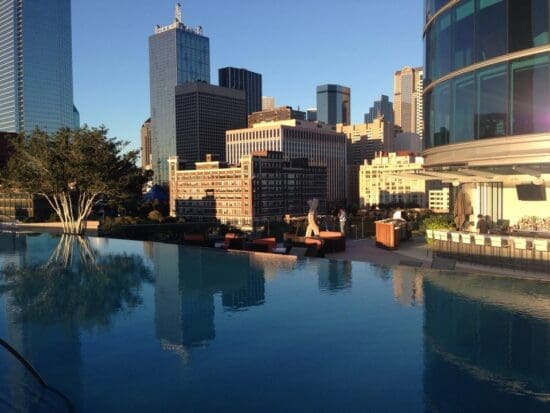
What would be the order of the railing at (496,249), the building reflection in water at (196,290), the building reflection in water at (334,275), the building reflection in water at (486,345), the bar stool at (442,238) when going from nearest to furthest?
the building reflection in water at (486,345) → the building reflection in water at (196,290) → the building reflection in water at (334,275) → the railing at (496,249) → the bar stool at (442,238)

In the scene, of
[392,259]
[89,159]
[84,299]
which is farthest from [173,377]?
[89,159]

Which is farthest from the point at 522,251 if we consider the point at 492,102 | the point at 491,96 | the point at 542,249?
the point at 491,96

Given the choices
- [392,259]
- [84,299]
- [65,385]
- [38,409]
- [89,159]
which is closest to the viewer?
[38,409]

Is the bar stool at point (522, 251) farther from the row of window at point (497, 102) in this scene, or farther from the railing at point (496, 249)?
the row of window at point (497, 102)

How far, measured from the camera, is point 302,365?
7.22 m

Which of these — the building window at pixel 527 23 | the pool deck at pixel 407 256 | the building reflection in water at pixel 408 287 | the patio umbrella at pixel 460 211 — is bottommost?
the building reflection in water at pixel 408 287

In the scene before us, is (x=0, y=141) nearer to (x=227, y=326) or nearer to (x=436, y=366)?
(x=227, y=326)

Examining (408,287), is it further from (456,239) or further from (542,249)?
(456,239)

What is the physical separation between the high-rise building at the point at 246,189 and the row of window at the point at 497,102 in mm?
135506

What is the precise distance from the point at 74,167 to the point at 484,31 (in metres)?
18.6

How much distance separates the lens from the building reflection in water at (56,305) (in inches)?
267

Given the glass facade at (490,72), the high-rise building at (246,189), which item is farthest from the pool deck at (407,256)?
the high-rise building at (246,189)

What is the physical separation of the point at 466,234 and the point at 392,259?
256 centimetres

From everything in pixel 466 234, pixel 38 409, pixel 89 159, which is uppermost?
pixel 89 159
